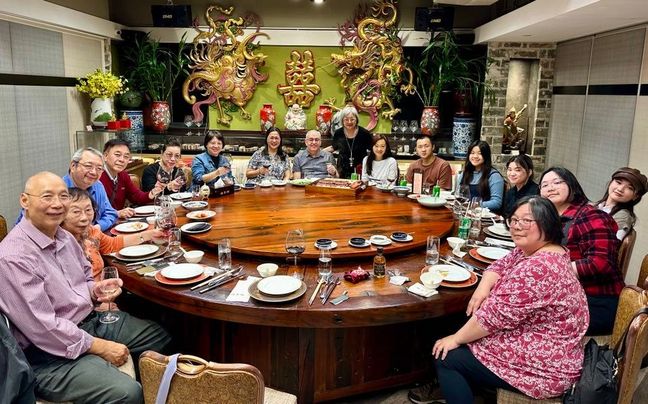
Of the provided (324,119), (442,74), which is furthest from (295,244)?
(442,74)

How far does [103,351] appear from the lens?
2.04 m

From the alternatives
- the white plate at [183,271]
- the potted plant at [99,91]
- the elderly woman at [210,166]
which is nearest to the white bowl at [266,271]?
the white plate at [183,271]

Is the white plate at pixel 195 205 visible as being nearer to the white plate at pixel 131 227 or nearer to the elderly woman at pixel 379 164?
the white plate at pixel 131 227

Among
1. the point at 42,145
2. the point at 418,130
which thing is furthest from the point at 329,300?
the point at 418,130

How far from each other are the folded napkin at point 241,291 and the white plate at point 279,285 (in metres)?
0.07

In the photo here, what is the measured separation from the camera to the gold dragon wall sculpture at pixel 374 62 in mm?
6625

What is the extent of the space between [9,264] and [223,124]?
5389mm

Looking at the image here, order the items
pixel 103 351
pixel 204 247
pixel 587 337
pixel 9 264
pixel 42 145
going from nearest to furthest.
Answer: pixel 9 264
pixel 103 351
pixel 587 337
pixel 204 247
pixel 42 145

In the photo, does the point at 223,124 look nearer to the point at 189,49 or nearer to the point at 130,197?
the point at 189,49

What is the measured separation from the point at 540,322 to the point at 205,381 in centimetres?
131

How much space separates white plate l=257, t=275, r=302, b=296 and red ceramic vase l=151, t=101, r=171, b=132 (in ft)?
16.8

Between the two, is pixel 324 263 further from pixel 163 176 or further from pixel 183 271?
pixel 163 176

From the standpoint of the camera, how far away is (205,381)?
143 cm

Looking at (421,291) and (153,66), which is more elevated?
(153,66)
